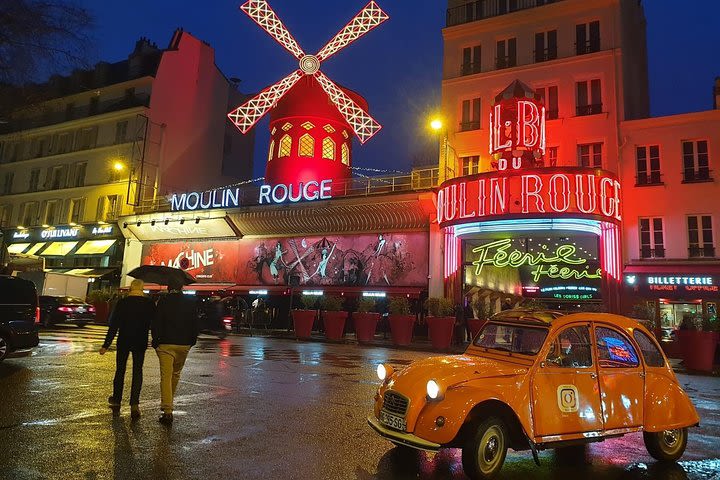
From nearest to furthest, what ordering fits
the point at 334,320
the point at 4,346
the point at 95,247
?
1. the point at 4,346
2. the point at 334,320
3. the point at 95,247

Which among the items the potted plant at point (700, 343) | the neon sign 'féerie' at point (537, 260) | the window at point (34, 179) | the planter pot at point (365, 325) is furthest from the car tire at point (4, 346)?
the window at point (34, 179)

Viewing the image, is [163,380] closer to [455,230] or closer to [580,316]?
[580,316]

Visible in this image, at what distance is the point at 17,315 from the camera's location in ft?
31.0

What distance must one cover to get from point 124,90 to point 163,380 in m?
30.8

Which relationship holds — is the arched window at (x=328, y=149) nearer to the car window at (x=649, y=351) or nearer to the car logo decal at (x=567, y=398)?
the car window at (x=649, y=351)

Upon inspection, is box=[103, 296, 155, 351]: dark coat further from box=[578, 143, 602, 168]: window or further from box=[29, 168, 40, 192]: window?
box=[29, 168, 40, 192]: window

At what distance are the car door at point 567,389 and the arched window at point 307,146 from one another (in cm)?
2182

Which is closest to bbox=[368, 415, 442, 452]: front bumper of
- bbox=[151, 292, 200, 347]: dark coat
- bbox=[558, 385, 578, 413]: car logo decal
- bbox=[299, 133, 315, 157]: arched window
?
bbox=[558, 385, 578, 413]: car logo decal

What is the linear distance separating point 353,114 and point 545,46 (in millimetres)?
8896

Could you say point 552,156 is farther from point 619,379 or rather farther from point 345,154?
point 619,379

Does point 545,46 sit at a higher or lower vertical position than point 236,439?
higher

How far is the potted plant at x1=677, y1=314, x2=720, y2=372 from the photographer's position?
12.6 m

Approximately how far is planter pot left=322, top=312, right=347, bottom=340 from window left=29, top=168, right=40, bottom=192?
26.5 metres

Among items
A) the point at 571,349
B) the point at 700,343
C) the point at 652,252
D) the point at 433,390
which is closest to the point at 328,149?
the point at 652,252
